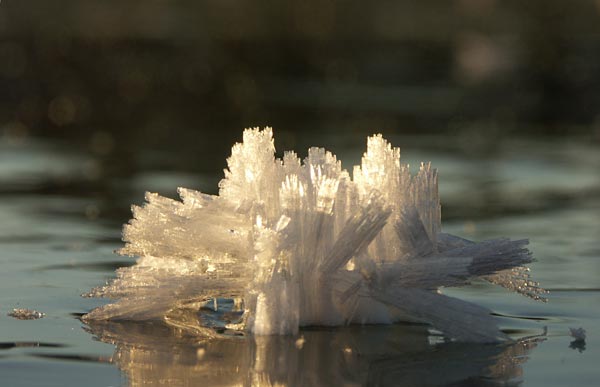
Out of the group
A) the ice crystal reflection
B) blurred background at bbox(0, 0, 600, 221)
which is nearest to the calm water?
the ice crystal reflection

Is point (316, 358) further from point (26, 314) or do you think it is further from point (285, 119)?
point (285, 119)

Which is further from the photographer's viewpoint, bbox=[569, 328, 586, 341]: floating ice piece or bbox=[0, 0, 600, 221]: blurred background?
bbox=[0, 0, 600, 221]: blurred background

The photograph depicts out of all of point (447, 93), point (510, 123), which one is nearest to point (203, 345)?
point (510, 123)

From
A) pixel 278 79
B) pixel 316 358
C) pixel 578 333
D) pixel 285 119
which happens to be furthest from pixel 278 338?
pixel 278 79

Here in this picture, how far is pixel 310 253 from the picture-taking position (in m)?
4.74

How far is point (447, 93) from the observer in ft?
51.4

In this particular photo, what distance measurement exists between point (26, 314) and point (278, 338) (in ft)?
3.53

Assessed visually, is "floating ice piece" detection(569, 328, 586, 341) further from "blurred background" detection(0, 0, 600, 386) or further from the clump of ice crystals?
the clump of ice crystals

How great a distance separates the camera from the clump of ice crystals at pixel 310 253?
4617 millimetres

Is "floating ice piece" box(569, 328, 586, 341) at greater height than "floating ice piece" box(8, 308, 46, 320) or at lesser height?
lesser

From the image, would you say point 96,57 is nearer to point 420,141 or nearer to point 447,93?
point 447,93

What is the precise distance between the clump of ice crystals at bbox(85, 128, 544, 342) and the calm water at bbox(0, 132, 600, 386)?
0.10 m

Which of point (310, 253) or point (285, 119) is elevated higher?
point (285, 119)

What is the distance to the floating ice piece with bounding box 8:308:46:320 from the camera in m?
5.03
